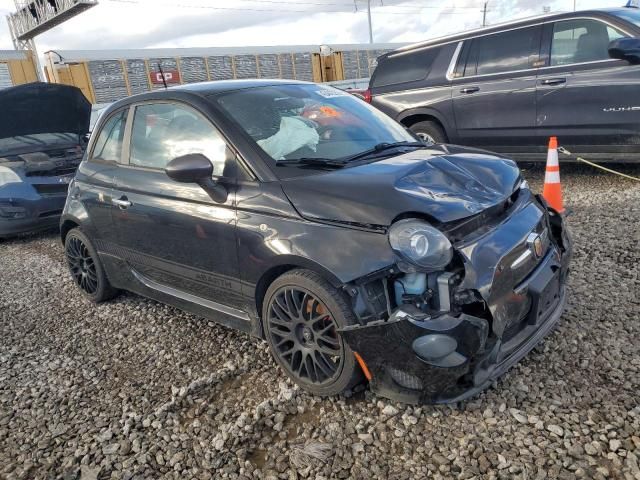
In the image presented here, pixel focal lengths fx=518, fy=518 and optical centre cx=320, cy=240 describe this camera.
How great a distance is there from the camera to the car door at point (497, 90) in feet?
20.4

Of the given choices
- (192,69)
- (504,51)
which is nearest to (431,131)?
(504,51)

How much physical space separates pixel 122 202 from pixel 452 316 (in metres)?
2.54

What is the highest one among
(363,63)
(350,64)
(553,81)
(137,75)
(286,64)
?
(553,81)

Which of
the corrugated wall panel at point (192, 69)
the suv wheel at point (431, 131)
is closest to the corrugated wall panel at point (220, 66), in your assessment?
the corrugated wall panel at point (192, 69)

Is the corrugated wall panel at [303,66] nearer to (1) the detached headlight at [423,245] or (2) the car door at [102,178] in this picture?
(2) the car door at [102,178]

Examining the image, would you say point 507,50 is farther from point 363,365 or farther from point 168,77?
point 168,77

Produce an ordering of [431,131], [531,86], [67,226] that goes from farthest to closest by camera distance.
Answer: [431,131], [531,86], [67,226]

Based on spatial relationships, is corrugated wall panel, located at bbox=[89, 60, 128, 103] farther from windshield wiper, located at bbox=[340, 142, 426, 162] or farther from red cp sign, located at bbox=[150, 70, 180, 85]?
windshield wiper, located at bbox=[340, 142, 426, 162]

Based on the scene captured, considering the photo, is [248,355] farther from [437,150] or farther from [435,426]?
[437,150]

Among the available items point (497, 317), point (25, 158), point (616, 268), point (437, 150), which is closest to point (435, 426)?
point (497, 317)

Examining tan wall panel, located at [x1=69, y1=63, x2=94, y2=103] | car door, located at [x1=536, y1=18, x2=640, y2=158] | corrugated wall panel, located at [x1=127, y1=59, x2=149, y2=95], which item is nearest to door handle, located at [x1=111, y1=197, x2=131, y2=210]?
car door, located at [x1=536, y1=18, x2=640, y2=158]

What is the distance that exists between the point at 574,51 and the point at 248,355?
5.14 meters

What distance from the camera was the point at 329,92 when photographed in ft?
12.6

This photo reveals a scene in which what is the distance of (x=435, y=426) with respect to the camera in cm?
244
